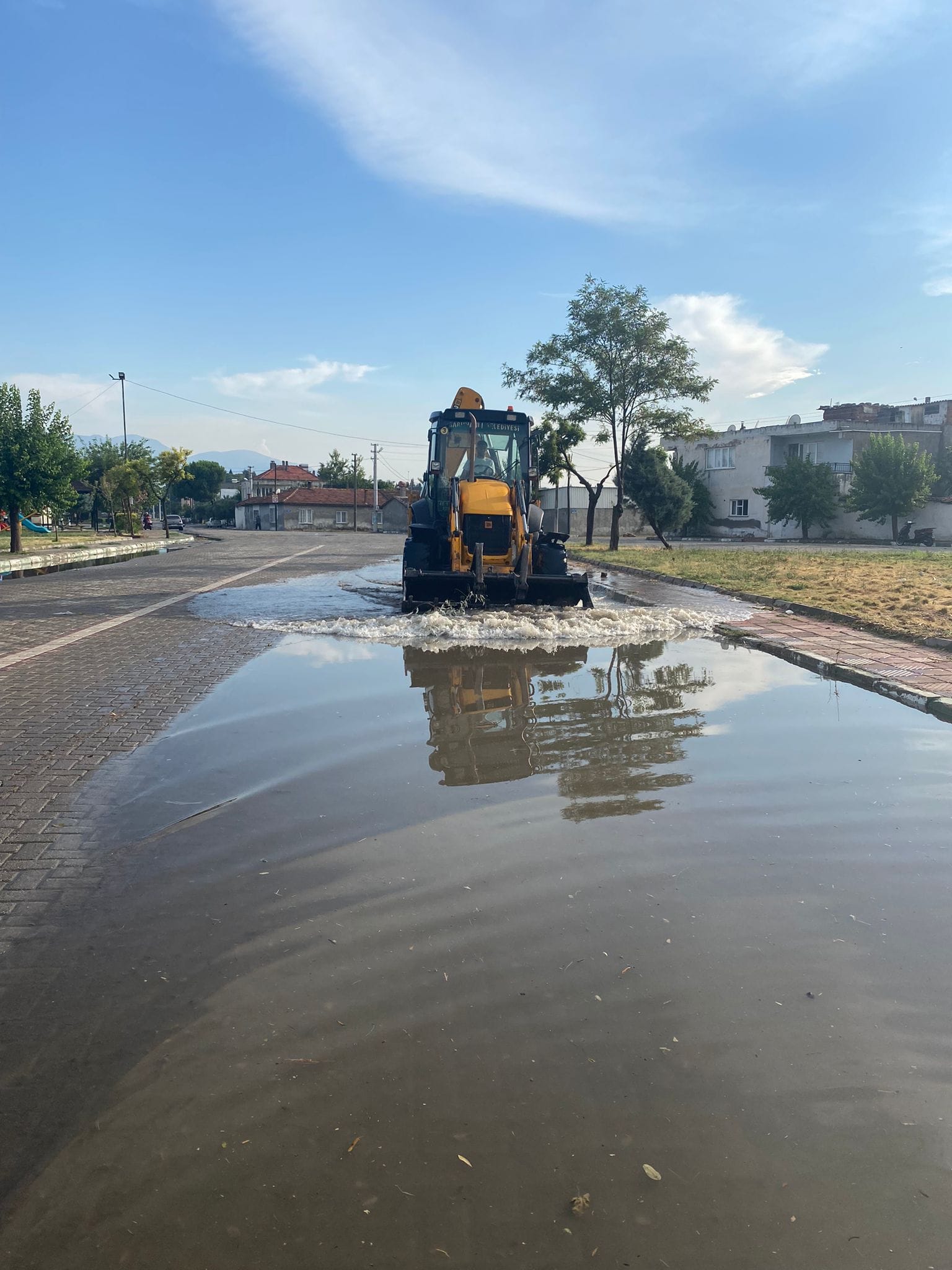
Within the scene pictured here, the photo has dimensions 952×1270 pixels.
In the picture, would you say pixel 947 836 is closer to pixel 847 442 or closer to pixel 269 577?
pixel 269 577

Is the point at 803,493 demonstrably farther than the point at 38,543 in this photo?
Yes

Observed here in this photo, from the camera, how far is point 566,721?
24.6 feet

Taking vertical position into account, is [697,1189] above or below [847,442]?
below

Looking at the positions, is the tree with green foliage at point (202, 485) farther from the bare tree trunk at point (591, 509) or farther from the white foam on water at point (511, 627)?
the white foam on water at point (511, 627)

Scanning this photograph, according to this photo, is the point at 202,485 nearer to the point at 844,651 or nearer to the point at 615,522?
the point at 615,522

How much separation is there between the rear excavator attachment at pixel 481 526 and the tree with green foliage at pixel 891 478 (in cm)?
3666

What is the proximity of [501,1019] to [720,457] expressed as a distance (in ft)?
202

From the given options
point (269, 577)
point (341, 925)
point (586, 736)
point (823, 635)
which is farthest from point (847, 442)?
point (341, 925)

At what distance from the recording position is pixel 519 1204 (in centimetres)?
238

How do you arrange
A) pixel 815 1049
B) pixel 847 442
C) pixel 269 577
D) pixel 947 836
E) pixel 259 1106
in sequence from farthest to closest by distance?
pixel 847 442 → pixel 269 577 → pixel 947 836 → pixel 815 1049 → pixel 259 1106

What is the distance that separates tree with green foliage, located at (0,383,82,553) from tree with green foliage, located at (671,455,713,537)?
39.1 metres

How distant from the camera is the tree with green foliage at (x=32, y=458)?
28.0m

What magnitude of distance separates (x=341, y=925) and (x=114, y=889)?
1173 millimetres

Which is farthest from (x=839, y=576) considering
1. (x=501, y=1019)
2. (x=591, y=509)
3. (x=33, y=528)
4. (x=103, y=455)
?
(x=103, y=455)
